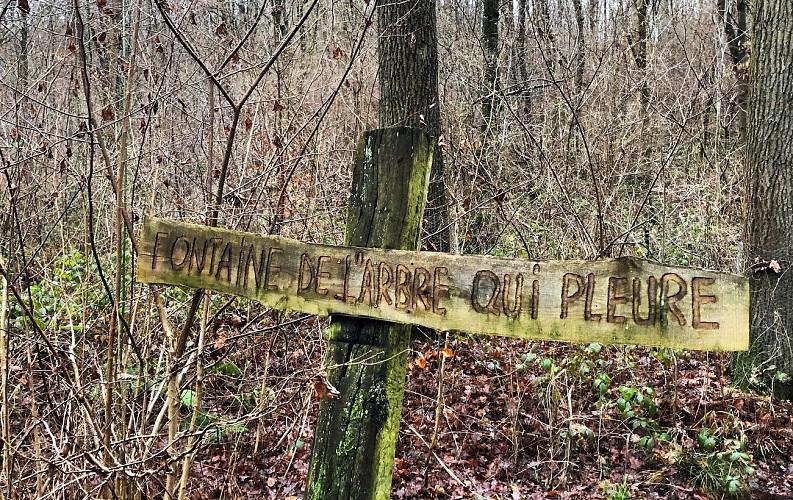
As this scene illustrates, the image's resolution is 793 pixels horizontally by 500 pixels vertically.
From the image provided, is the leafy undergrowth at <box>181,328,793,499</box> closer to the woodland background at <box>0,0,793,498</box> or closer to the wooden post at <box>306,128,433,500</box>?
the woodland background at <box>0,0,793,498</box>

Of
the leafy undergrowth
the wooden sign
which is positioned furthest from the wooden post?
the leafy undergrowth

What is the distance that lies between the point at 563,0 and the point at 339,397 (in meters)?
13.0

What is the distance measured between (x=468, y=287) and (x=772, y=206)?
141 inches

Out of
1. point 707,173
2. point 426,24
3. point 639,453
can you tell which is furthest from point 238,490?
point 707,173

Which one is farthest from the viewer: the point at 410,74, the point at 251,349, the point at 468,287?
the point at 410,74

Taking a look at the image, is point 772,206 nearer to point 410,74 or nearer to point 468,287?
point 410,74

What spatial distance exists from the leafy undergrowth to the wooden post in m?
1.37

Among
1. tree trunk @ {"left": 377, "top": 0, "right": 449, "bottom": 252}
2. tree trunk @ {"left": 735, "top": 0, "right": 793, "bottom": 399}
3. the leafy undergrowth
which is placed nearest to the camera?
the leafy undergrowth

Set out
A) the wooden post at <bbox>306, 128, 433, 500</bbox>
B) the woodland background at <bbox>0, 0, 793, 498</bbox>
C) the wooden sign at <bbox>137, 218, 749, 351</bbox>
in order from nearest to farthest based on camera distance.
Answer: the wooden sign at <bbox>137, 218, 749, 351</bbox>, the wooden post at <bbox>306, 128, 433, 500</bbox>, the woodland background at <bbox>0, 0, 793, 498</bbox>

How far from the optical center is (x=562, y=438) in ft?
12.7

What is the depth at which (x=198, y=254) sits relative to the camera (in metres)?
2.04

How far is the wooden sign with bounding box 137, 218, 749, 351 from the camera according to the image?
1.55m

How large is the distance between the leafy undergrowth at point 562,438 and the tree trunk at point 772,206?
0.29 metres

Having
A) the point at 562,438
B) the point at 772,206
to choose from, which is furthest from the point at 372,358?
the point at 772,206
